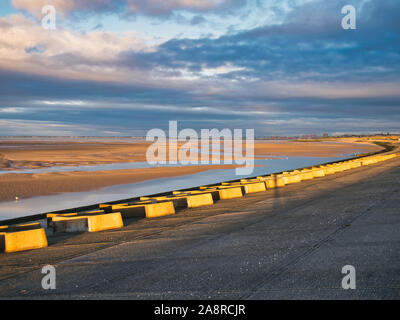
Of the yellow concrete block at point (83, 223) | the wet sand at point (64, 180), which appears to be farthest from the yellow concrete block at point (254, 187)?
the wet sand at point (64, 180)

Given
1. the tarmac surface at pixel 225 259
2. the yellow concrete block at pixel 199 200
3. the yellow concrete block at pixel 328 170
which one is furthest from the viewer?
the yellow concrete block at pixel 328 170

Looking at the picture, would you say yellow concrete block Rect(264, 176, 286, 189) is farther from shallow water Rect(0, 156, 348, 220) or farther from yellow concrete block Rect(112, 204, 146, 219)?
yellow concrete block Rect(112, 204, 146, 219)

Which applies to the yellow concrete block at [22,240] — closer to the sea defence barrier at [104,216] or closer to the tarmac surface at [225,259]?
the sea defence barrier at [104,216]

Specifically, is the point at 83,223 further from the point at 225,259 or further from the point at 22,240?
the point at 225,259

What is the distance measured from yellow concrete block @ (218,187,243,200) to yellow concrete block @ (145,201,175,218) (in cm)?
307

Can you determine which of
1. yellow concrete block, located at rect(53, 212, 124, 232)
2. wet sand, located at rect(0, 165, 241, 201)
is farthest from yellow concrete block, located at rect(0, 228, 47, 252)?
wet sand, located at rect(0, 165, 241, 201)

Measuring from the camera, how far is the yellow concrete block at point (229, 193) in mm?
12812

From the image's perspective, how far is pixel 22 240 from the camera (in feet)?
21.9

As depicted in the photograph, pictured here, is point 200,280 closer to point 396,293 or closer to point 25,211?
point 396,293

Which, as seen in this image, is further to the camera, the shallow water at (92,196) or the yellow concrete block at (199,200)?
the shallow water at (92,196)

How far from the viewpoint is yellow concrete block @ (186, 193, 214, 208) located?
11.1 meters

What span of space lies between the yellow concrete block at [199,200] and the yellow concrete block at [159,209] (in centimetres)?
108

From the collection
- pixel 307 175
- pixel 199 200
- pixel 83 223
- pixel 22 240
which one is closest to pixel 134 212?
pixel 83 223

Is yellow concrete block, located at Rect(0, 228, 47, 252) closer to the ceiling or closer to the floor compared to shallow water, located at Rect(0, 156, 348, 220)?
closer to the ceiling
